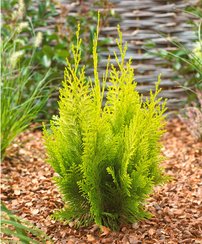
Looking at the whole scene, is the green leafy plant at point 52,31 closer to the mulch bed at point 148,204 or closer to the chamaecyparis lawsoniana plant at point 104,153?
the mulch bed at point 148,204

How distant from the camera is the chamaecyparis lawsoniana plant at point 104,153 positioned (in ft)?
8.02

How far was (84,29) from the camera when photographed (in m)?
4.95

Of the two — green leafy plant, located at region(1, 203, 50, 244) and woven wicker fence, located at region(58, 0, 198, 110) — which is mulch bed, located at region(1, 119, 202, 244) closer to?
green leafy plant, located at region(1, 203, 50, 244)

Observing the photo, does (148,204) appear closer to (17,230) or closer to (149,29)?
(17,230)

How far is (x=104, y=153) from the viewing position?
2.48 metres

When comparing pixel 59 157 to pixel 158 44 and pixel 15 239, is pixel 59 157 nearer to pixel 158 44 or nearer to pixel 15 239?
pixel 15 239

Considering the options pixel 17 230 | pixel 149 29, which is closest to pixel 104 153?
pixel 17 230

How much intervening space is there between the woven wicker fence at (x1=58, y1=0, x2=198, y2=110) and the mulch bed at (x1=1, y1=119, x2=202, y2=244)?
86cm

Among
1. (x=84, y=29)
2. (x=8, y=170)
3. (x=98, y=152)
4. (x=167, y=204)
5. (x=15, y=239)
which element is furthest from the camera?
(x=84, y=29)

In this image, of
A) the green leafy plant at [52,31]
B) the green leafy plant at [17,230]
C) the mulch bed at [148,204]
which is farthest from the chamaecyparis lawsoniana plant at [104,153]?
the green leafy plant at [52,31]

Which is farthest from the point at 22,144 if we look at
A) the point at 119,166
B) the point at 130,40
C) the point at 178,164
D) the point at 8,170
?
A: the point at 119,166

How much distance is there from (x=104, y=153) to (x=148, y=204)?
580mm

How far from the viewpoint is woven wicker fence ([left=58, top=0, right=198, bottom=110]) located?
507 cm

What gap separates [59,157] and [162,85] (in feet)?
9.02
